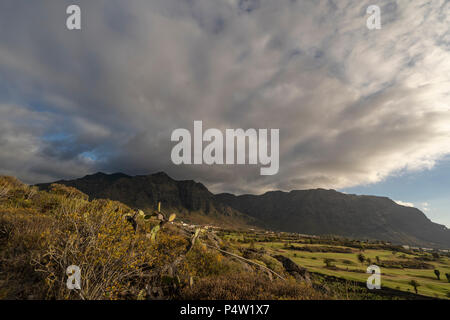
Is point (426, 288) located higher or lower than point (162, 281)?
lower

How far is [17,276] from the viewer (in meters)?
5.25

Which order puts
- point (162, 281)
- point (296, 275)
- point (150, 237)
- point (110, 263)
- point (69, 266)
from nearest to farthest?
point (69, 266) → point (110, 263) → point (162, 281) → point (150, 237) → point (296, 275)
